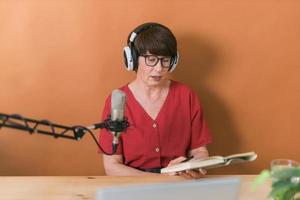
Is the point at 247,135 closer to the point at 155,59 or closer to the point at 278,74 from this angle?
A: the point at 278,74

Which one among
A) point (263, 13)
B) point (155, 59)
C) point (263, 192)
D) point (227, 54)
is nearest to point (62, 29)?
point (155, 59)

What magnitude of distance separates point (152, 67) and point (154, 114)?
22 cm

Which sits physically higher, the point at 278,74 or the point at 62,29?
the point at 62,29

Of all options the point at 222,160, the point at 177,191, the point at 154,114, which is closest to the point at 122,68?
the point at 154,114

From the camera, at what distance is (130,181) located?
56.5 inches

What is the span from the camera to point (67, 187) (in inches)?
54.4

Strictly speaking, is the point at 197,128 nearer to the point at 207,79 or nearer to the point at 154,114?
the point at 154,114

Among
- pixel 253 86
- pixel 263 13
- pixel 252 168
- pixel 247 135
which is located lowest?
pixel 252 168

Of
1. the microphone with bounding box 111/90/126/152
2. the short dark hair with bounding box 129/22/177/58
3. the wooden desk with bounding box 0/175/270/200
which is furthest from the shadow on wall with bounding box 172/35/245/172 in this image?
the microphone with bounding box 111/90/126/152

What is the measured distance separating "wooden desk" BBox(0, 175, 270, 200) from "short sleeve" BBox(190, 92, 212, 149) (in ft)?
1.19

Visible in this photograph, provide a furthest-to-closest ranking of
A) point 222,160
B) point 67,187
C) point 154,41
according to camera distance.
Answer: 1. point 154,41
2. point 67,187
3. point 222,160

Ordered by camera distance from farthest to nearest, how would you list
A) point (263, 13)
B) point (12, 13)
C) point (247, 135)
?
point (247, 135)
point (263, 13)
point (12, 13)

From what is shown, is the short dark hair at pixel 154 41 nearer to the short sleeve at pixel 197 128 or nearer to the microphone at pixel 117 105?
the short sleeve at pixel 197 128

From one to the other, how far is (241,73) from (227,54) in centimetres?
12
